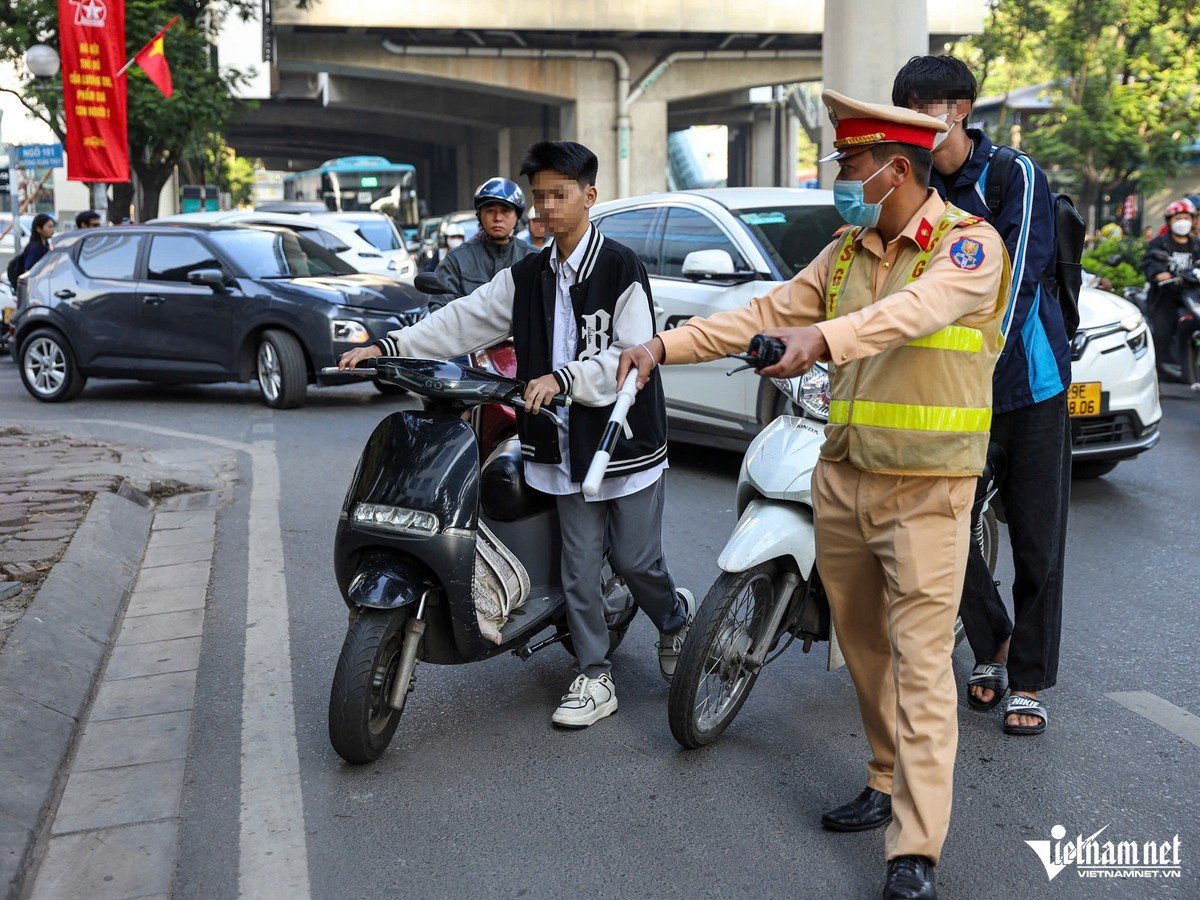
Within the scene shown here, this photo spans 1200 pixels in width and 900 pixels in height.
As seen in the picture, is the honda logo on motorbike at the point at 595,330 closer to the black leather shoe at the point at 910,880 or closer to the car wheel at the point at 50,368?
the black leather shoe at the point at 910,880

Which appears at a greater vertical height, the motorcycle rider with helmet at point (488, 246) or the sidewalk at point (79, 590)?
the motorcycle rider with helmet at point (488, 246)

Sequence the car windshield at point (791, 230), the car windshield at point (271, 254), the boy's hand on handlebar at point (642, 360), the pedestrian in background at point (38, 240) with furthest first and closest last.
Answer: the pedestrian in background at point (38, 240)
the car windshield at point (271, 254)
the car windshield at point (791, 230)
the boy's hand on handlebar at point (642, 360)

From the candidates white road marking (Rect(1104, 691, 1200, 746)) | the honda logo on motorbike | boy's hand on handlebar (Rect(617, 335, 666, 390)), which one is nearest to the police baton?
boy's hand on handlebar (Rect(617, 335, 666, 390))

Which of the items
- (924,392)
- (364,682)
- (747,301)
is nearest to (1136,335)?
(747,301)

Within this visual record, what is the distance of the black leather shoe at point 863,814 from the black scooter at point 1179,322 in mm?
9129

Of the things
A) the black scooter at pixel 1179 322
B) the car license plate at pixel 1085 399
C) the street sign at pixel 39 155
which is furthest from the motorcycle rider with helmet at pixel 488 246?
the street sign at pixel 39 155

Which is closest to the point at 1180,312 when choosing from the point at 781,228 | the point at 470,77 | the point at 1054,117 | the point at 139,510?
the point at 781,228

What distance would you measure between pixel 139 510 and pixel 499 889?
485 centimetres

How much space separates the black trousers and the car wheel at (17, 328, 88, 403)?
10.1 metres

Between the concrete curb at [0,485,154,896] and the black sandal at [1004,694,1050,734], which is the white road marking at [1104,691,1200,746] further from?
the concrete curb at [0,485,154,896]

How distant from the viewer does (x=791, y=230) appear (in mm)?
8242

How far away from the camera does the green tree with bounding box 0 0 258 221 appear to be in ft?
69.3

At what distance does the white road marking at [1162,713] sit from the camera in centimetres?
432

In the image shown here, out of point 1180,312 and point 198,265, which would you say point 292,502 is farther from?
point 1180,312
